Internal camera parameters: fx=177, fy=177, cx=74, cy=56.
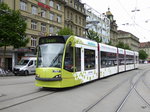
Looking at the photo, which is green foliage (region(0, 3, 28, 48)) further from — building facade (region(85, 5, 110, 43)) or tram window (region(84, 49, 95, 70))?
building facade (region(85, 5, 110, 43))

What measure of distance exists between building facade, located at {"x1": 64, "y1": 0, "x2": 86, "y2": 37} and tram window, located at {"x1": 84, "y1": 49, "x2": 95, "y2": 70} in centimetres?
3112

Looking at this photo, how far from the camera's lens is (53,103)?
684 centimetres

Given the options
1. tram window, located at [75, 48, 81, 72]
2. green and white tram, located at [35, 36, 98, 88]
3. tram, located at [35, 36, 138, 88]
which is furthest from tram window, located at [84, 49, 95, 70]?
tram window, located at [75, 48, 81, 72]

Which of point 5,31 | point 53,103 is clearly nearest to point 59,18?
point 5,31

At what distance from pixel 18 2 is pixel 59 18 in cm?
1225

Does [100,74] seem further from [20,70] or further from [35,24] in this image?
[35,24]

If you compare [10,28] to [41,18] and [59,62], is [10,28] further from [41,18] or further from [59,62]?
[59,62]

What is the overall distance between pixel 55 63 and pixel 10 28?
50.9ft

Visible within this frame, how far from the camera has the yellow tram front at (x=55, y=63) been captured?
8.99 meters

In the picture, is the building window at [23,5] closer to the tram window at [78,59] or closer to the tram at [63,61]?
the tram at [63,61]

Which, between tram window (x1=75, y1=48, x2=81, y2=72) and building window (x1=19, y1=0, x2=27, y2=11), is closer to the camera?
tram window (x1=75, y1=48, x2=81, y2=72)

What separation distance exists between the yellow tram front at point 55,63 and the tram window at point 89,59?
195 centimetres

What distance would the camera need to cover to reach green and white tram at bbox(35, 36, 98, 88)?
903 cm

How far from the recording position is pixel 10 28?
2238 cm
